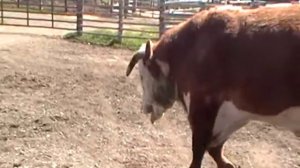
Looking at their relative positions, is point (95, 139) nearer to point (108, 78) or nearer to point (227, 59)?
point (227, 59)

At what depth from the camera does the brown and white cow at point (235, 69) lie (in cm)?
427

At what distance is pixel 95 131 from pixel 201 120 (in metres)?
2.49

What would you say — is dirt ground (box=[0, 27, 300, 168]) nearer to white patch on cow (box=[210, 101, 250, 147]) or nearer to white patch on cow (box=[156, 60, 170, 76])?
white patch on cow (box=[156, 60, 170, 76])

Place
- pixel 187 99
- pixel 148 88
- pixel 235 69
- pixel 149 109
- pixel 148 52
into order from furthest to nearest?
pixel 149 109 → pixel 148 88 → pixel 148 52 → pixel 187 99 → pixel 235 69

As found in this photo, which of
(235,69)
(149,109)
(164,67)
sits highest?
(235,69)

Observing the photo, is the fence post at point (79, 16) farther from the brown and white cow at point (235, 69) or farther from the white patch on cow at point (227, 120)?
the white patch on cow at point (227, 120)

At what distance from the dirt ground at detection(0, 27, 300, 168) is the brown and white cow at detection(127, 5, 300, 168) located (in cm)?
132

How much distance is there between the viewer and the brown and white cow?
427 cm

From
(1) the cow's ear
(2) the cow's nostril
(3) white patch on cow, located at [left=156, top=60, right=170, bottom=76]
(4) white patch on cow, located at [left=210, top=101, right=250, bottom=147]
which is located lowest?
(2) the cow's nostril

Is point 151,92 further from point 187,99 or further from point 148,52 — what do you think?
point 187,99

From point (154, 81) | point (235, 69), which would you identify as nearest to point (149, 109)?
point (154, 81)

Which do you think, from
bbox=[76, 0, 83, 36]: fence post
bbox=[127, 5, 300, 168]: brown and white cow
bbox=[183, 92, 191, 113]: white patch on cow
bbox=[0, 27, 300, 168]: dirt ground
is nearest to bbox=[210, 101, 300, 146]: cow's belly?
bbox=[127, 5, 300, 168]: brown and white cow

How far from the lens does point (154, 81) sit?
5.43 m

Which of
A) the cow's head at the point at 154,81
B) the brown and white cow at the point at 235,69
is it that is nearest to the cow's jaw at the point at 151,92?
the cow's head at the point at 154,81
